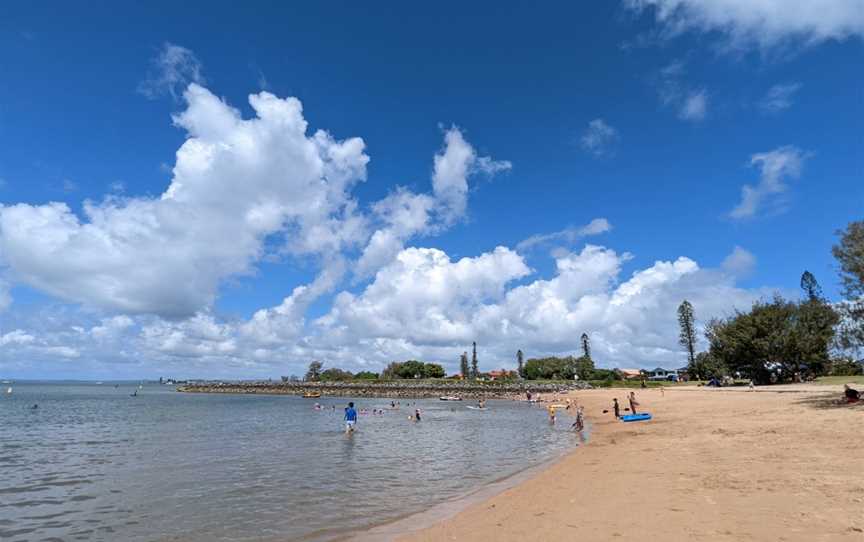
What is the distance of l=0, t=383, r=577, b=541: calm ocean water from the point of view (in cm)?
1309

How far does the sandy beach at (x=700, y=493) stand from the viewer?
8.77 metres

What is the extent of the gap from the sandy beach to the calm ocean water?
10.8 feet

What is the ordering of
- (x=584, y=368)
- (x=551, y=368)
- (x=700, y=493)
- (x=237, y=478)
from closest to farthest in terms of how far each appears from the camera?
(x=700, y=493) → (x=237, y=478) → (x=584, y=368) → (x=551, y=368)

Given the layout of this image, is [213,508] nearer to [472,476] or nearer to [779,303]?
[472,476]

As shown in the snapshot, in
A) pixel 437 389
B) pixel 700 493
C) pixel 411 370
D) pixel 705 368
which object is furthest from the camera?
pixel 411 370

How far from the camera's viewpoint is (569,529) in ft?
32.0

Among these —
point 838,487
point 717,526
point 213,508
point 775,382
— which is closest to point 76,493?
point 213,508

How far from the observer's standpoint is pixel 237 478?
19391mm

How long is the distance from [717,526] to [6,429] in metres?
53.2

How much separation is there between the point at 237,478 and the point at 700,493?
16.3 m

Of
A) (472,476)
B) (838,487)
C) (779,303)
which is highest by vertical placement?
(779,303)

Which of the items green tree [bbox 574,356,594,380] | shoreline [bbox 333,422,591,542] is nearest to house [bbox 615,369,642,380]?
green tree [bbox 574,356,594,380]

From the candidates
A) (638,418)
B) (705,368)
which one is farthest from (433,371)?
(638,418)

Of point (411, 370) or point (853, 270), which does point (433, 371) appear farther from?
point (853, 270)
